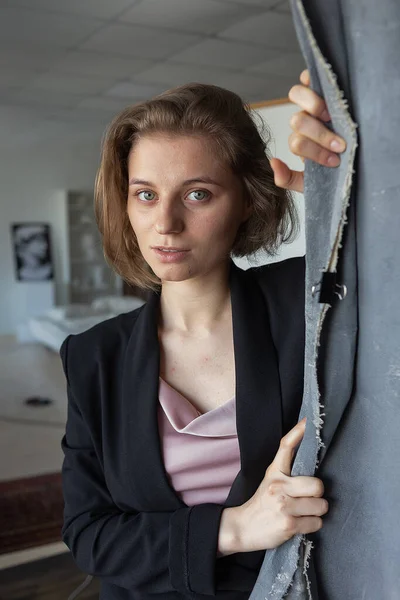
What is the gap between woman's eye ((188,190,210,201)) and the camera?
3.25 feet

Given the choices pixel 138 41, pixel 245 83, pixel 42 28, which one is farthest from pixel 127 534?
pixel 245 83

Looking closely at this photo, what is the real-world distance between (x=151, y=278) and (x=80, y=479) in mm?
362

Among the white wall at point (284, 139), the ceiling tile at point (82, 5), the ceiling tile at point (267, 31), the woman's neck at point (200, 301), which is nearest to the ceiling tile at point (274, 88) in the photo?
the ceiling tile at point (267, 31)

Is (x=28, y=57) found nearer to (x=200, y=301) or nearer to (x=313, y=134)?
(x=200, y=301)

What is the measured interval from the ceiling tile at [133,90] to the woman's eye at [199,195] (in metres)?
5.31

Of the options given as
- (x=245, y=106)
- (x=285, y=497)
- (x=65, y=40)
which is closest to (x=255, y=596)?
(x=285, y=497)

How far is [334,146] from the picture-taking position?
2.23 feet

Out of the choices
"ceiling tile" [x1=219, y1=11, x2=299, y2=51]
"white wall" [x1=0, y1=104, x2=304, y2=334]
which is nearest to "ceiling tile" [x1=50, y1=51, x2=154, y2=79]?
"ceiling tile" [x1=219, y1=11, x2=299, y2=51]

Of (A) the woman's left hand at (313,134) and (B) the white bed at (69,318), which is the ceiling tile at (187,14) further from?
(B) the white bed at (69,318)

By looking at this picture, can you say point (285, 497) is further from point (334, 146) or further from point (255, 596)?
point (334, 146)

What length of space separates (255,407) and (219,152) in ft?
1.25

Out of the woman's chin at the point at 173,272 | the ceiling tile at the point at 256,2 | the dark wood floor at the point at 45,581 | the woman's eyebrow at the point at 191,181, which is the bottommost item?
the dark wood floor at the point at 45,581

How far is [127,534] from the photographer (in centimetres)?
106

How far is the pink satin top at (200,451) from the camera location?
3.39 feet
